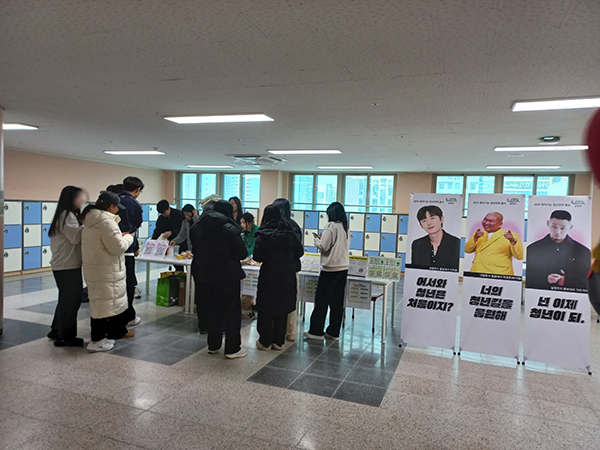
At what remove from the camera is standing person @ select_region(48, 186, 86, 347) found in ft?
13.0

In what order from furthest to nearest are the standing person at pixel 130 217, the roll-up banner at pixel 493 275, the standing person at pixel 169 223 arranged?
the standing person at pixel 169 223, the standing person at pixel 130 217, the roll-up banner at pixel 493 275

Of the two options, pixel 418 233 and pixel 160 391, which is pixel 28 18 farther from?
pixel 418 233

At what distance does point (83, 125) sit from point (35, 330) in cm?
292

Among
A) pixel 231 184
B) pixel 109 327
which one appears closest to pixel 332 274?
pixel 109 327

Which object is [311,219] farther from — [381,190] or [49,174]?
[49,174]

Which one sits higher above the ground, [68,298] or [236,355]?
[68,298]

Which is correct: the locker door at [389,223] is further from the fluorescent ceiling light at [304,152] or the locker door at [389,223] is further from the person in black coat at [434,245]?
the person in black coat at [434,245]

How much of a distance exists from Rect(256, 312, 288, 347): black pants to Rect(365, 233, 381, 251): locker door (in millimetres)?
6419

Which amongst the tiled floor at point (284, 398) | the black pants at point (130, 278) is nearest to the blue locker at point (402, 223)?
the tiled floor at point (284, 398)

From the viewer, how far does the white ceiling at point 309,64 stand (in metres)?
2.20

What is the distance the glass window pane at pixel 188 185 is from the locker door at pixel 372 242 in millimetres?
6577

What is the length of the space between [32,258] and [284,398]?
7.91 meters

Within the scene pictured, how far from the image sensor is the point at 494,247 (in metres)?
4.12

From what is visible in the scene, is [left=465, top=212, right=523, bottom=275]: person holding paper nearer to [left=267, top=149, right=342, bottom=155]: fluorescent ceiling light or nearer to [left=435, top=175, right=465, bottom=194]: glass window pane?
[left=267, top=149, right=342, bottom=155]: fluorescent ceiling light
